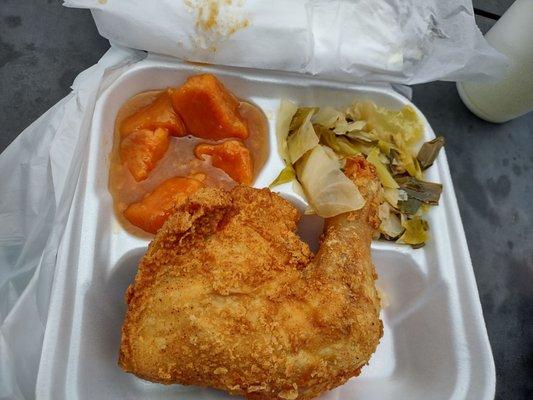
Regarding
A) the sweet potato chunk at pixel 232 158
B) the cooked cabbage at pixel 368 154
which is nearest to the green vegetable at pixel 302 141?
the cooked cabbage at pixel 368 154

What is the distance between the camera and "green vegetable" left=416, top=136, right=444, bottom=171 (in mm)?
1809

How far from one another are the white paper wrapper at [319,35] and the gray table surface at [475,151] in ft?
1.56

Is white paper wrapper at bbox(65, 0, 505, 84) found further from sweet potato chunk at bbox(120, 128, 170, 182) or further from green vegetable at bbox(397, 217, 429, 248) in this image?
green vegetable at bbox(397, 217, 429, 248)

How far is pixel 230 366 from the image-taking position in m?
1.22

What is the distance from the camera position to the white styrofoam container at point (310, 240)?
134 centimetres

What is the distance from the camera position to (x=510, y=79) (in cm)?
211

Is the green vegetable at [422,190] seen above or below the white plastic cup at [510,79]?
below

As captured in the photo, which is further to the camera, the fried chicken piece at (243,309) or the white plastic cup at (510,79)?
the white plastic cup at (510,79)

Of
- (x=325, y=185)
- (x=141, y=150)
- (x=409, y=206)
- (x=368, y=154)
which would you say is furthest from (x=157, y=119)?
(x=409, y=206)

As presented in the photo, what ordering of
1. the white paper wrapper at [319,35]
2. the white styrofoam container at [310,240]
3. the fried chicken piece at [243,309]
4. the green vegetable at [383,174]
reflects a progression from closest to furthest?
the fried chicken piece at [243,309]
the white styrofoam container at [310,240]
the white paper wrapper at [319,35]
the green vegetable at [383,174]

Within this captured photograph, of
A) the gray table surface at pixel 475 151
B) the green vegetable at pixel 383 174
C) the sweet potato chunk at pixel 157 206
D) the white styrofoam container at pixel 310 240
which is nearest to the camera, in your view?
the white styrofoam container at pixel 310 240

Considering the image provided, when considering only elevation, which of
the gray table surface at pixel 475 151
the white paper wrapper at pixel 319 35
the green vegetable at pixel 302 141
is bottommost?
the gray table surface at pixel 475 151

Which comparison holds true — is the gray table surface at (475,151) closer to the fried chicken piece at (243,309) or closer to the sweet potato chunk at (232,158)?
the sweet potato chunk at (232,158)

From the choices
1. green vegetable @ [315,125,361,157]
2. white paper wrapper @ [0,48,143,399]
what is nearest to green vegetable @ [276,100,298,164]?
green vegetable @ [315,125,361,157]
